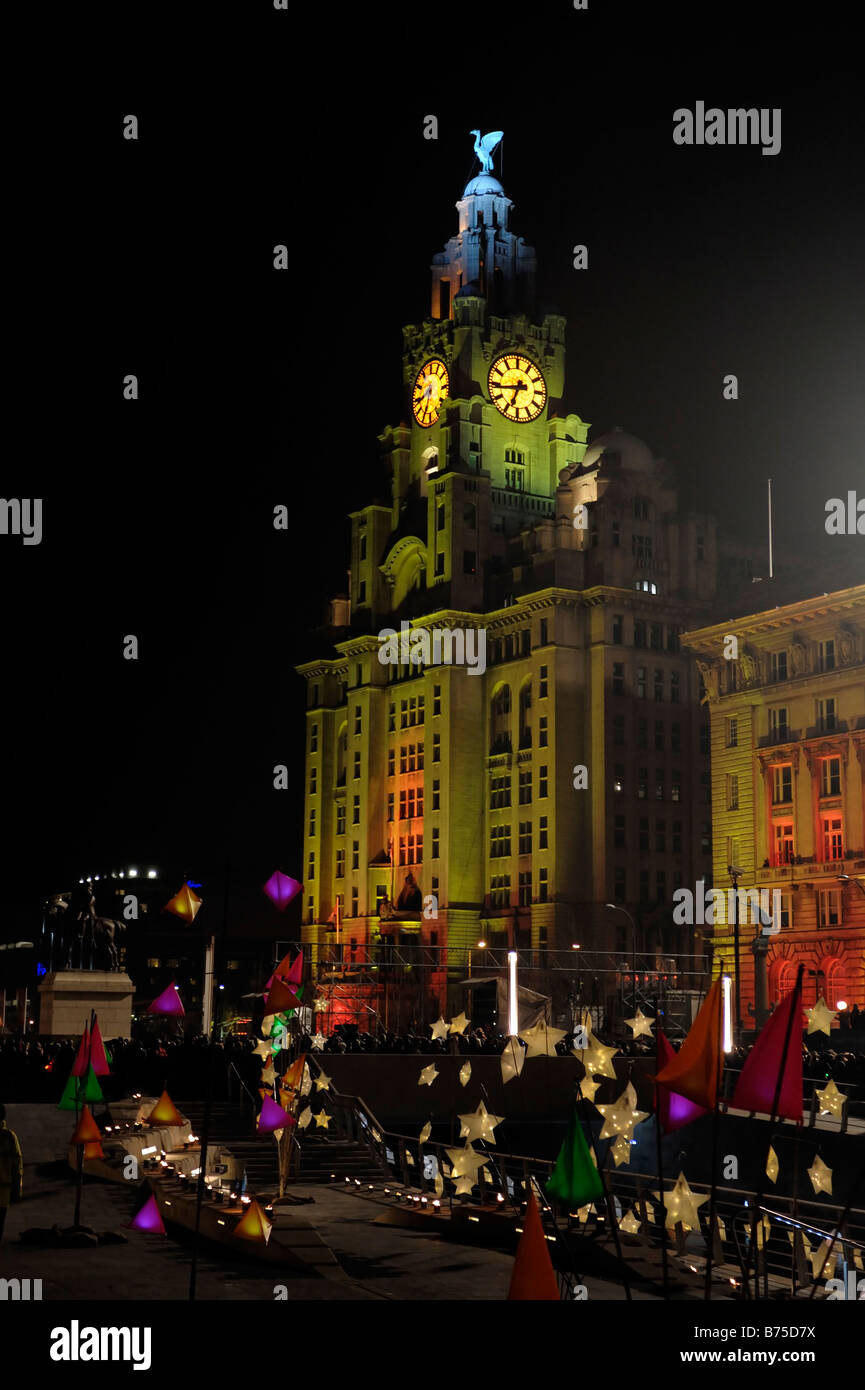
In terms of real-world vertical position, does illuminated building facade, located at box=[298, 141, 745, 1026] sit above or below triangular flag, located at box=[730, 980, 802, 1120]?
above

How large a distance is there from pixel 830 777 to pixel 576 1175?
57843mm

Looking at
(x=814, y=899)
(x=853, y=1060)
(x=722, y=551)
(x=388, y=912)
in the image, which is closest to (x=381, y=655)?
(x=388, y=912)

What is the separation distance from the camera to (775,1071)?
13.0 m

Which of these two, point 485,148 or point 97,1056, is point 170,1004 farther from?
point 485,148

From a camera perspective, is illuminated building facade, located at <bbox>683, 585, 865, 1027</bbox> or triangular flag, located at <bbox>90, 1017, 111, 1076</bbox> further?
illuminated building facade, located at <bbox>683, 585, 865, 1027</bbox>

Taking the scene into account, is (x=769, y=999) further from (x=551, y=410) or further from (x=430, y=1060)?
(x=551, y=410)

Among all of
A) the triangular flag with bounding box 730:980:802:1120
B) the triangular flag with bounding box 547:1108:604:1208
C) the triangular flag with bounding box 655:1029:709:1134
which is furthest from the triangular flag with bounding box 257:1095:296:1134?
the triangular flag with bounding box 730:980:802:1120

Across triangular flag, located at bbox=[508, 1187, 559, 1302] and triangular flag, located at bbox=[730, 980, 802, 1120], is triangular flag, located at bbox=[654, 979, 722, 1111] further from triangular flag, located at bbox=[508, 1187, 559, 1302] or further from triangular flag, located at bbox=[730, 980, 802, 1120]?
triangular flag, located at bbox=[508, 1187, 559, 1302]

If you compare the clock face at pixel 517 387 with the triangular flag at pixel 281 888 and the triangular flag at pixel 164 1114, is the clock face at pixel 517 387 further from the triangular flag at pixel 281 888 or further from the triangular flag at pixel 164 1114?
the triangular flag at pixel 164 1114

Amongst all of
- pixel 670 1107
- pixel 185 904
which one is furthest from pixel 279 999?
pixel 670 1107

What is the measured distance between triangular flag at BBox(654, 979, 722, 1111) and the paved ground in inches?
244

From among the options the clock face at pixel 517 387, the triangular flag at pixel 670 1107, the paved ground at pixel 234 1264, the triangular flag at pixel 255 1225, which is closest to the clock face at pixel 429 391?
the clock face at pixel 517 387

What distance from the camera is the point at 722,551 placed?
11662 centimetres

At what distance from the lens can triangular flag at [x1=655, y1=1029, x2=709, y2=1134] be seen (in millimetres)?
13992
